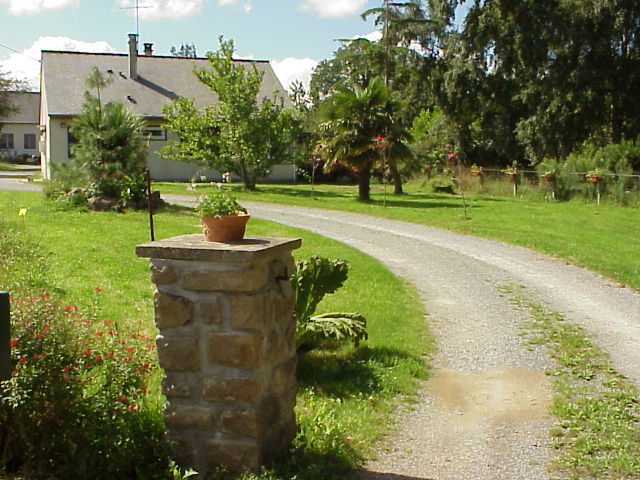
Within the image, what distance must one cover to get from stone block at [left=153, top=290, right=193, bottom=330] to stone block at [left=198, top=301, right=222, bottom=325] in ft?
0.23

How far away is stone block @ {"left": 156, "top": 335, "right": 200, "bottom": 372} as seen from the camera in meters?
4.21

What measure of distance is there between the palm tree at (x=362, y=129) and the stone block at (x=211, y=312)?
1831 centimetres

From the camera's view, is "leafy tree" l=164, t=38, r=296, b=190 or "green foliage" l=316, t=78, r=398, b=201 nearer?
"green foliage" l=316, t=78, r=398, b=201

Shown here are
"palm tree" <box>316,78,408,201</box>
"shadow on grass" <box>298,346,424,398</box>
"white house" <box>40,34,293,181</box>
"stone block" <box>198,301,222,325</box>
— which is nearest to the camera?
"stone block" <box>198,301,222,325</box>

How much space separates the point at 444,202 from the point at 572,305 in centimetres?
1450

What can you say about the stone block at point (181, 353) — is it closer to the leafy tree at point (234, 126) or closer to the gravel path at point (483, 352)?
the gravel path at point (483, 352)

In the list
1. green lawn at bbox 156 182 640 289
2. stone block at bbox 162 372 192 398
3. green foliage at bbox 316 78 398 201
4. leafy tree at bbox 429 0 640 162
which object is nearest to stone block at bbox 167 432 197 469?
stone block at bbox 162 372 192 398

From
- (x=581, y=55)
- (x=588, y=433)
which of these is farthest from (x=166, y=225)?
(x=581, y=55)

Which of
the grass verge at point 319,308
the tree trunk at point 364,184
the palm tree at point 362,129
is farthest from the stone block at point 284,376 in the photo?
the tree trunk at point 364,184

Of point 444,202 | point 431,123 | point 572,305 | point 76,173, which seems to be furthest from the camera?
point 431,123

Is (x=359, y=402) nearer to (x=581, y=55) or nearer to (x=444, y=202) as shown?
(x=444, y=202)

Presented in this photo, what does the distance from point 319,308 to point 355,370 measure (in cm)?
230

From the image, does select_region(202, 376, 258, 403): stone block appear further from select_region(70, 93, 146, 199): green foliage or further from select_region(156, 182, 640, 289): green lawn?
select_region(70, 93, 146, 199): green foliage

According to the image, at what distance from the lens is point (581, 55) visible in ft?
104
